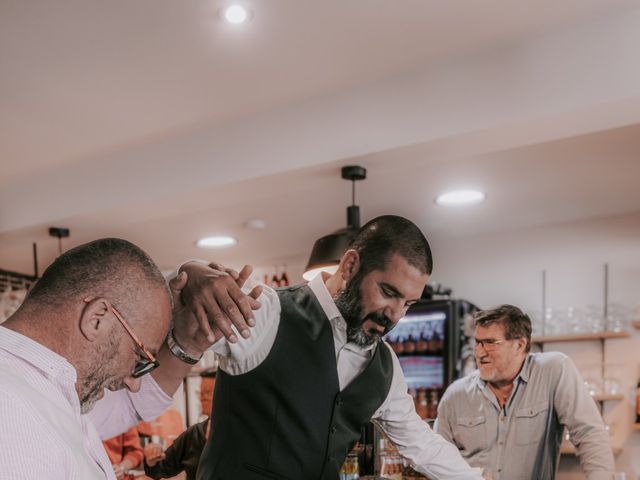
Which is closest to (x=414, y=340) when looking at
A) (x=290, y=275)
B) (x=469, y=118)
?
(x=290, y=275)

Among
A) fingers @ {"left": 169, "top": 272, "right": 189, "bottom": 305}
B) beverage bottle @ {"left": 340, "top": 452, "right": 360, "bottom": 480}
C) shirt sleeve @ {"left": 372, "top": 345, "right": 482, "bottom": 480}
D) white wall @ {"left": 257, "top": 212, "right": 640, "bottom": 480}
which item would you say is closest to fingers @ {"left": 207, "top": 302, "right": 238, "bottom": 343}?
fingers @ {"left": 169, "top": 272, "right": 189, "bottom": 305}

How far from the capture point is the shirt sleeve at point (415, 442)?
2.27m

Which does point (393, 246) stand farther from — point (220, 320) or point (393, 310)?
point (220, 320)

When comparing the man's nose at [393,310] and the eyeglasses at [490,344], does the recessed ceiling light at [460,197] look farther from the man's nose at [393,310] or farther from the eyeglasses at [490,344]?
the man's nose at [393,310]

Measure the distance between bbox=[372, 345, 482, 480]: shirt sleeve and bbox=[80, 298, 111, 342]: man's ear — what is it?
1305 mm

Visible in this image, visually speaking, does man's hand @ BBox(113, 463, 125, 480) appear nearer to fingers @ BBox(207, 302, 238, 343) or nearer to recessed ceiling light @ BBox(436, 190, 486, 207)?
recessed ceiling light @ BBox(436, 190, 486, 207)

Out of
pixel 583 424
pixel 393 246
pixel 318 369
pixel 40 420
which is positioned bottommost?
pixel 583 424

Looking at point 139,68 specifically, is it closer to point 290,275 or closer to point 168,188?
point 168,188

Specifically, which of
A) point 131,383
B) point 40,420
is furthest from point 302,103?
point 40,420

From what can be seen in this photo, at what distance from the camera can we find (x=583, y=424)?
114 inches

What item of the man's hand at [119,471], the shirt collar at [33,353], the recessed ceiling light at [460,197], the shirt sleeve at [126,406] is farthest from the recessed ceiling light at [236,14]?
the man's hand at [119,471]

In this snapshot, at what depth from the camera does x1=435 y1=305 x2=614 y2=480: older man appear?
2979 millimetres

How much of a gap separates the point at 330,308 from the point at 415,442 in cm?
60

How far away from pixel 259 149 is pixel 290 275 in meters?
3.45
